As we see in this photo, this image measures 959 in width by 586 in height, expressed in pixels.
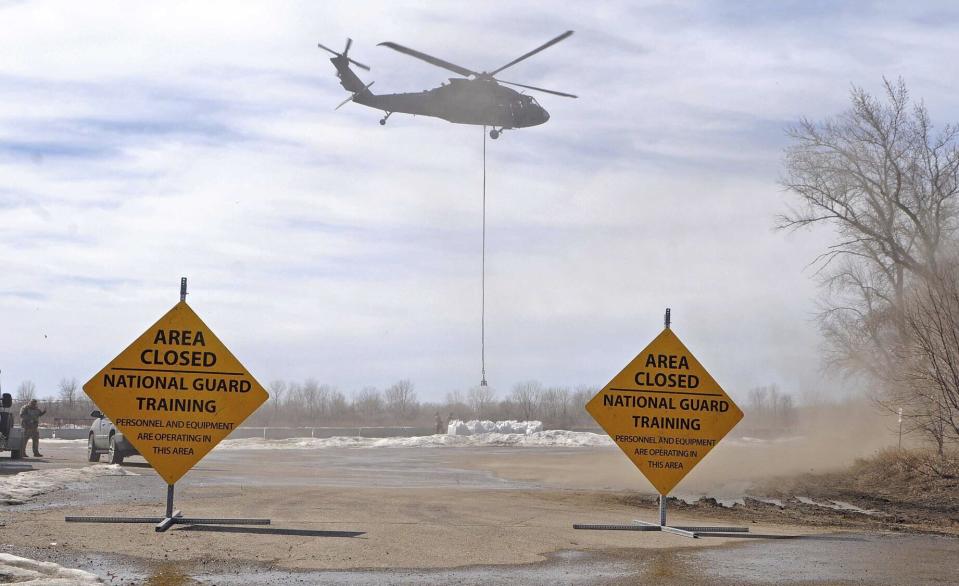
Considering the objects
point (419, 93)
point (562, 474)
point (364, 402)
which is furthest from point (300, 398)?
point (562, 474)

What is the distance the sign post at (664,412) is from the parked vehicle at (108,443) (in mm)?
16916

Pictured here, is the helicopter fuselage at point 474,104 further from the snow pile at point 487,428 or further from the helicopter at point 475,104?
the snow pile at point 487,428

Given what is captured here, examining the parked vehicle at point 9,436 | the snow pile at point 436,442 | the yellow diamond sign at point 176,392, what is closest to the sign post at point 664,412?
the yellow diamond sign at point 176,392

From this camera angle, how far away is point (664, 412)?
46.1ft

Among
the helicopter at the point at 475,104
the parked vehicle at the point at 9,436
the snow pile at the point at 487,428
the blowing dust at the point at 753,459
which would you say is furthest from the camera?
the snow pile at the point at 487,428

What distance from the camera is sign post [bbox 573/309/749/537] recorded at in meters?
13.9

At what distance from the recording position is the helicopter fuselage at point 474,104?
3628 cm

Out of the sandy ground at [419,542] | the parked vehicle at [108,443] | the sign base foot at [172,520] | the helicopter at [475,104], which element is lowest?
the sandy ground at [419,542]

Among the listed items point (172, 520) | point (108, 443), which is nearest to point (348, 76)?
point (108, 443)

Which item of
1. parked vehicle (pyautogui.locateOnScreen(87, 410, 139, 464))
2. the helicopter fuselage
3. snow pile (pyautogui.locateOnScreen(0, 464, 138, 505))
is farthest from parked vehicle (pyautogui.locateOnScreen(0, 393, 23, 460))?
the helicopter fuselage

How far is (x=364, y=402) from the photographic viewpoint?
132 m

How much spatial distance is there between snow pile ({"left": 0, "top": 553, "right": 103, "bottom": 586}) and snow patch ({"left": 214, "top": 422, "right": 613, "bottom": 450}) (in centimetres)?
3564

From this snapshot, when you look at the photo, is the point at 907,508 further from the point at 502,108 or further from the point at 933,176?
the point at 502,108

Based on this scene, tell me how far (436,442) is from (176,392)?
3790 centimetres
